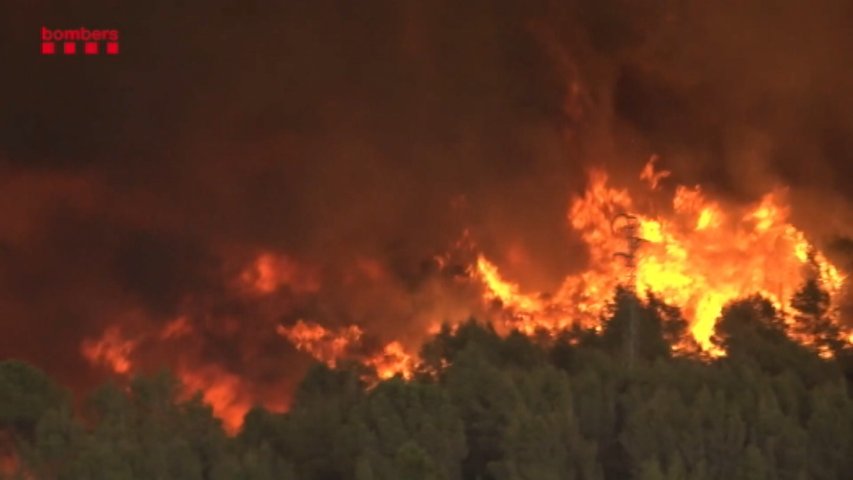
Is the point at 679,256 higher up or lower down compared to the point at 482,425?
higher up

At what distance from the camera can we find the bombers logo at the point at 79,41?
406 inches

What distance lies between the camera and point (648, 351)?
8539mm

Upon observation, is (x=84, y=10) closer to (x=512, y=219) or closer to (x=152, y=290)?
(x=152, y=290)

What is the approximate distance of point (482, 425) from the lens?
721 cm

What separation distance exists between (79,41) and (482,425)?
5260 millimetres

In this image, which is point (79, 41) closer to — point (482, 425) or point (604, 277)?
point (604, 277)

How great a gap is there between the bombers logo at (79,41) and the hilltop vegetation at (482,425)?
4.11 meters

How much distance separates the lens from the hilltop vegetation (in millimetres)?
6648

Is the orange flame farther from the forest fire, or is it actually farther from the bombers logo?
the bombers logo

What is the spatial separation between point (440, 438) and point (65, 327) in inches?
175

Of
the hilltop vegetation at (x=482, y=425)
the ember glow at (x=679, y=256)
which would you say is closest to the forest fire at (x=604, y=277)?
the ember glow at (x=679, y=256)

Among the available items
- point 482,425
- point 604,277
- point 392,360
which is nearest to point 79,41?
point 392,360

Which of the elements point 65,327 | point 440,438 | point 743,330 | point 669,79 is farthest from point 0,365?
point 669,79

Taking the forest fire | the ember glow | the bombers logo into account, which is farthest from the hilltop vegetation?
the bombers logo
